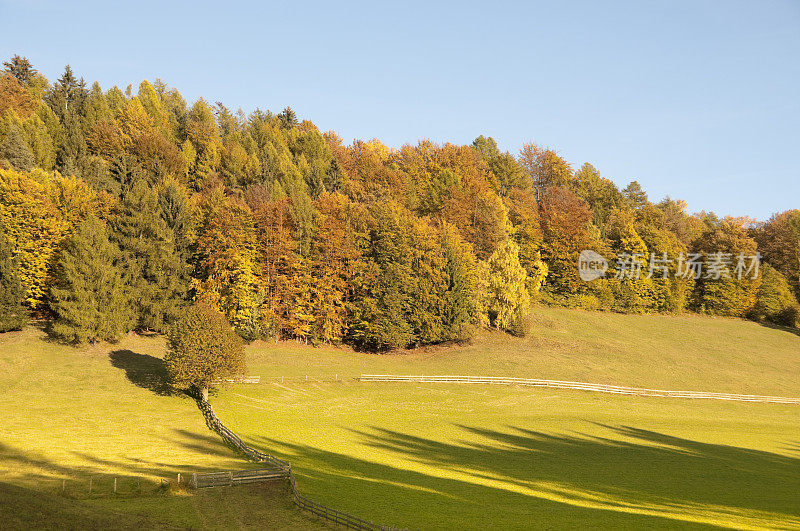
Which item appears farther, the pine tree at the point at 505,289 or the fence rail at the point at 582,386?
the pine tree at the point at 505,289

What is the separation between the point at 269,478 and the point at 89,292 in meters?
41.6

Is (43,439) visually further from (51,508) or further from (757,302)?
(757,302)

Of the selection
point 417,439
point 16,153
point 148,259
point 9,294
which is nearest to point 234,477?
point 417,439

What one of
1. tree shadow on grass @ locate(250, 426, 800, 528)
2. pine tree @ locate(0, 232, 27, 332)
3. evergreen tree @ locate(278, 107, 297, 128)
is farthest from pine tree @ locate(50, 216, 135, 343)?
evergreen tree @ locate(278, 107, 297, 128)

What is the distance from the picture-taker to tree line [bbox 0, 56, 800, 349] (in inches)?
2650

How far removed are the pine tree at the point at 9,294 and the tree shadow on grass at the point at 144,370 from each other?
456 inches

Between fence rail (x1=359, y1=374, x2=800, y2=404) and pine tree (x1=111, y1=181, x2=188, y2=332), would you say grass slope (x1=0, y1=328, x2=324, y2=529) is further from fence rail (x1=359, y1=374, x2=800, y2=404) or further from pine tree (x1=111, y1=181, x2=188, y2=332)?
fence rail (x1=359, y1=374, x2=800, y2=404)

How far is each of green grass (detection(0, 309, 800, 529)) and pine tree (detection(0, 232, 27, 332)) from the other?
1.55m

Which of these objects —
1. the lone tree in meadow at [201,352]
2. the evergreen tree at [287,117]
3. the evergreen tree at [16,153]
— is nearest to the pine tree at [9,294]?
the lone tree in meadow at [201,352]

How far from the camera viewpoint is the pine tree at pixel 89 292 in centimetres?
6150

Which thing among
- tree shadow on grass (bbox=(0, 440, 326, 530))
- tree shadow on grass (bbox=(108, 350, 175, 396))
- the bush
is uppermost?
the bush

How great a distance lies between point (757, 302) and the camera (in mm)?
107312

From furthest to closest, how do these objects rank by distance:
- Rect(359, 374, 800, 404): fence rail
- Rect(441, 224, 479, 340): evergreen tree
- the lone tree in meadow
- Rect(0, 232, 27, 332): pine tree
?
Rect(441, 224, 479, 340): evergreen tree, Rect(359, 374, 800, 404): fence rail, Rect(0, 232, 27, 332): pine tree, the lone tree in meadow

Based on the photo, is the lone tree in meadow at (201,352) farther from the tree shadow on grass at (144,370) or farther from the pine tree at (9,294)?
the pine tree at (9,294)
